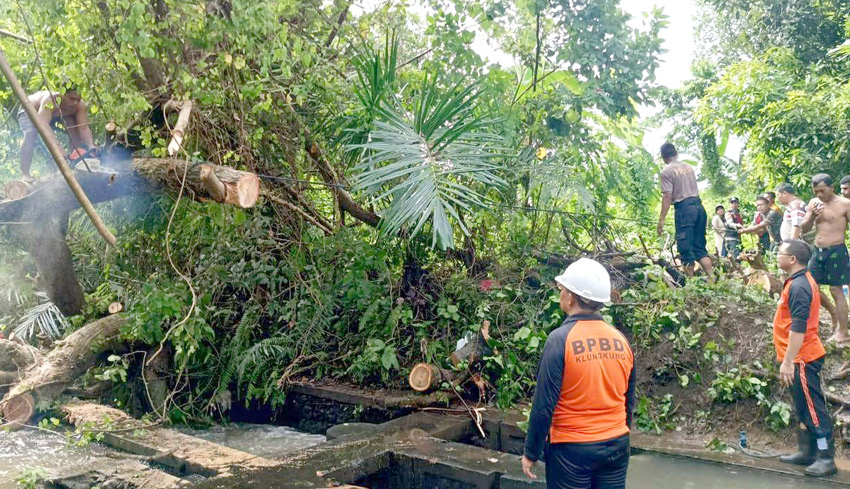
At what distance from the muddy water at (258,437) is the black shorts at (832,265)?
5333 millimetres

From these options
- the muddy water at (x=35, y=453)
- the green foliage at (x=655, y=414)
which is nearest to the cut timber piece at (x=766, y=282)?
the green foliage at (x=655, y=414)

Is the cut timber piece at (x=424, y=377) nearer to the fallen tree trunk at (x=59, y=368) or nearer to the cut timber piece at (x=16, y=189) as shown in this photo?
the fallen tree trunk at (x=59, y=368)

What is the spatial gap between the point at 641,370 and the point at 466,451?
241 centimetres

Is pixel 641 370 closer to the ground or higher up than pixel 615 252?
closer to the ground

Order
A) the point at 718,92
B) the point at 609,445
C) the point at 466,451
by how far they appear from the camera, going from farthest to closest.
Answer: the point at 718,92 → the point at 466,451 → the point at 609,445

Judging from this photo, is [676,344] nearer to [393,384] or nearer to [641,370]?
[641,370]

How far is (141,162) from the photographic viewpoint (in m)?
6.04

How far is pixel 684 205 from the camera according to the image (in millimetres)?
7312

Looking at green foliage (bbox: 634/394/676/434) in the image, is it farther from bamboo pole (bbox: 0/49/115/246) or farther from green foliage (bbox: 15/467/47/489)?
green foliage (bbox: 15/467/47/489)

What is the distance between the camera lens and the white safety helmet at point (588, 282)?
9.98 ft

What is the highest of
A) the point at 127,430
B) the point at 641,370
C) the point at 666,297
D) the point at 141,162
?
the point at 141,162

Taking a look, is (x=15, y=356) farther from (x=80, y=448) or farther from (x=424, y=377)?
A: (x=424, y=377)

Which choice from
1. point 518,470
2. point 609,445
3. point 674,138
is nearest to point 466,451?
point 518,470

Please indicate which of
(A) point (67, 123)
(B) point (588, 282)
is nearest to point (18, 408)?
(A) point (67, 123)
